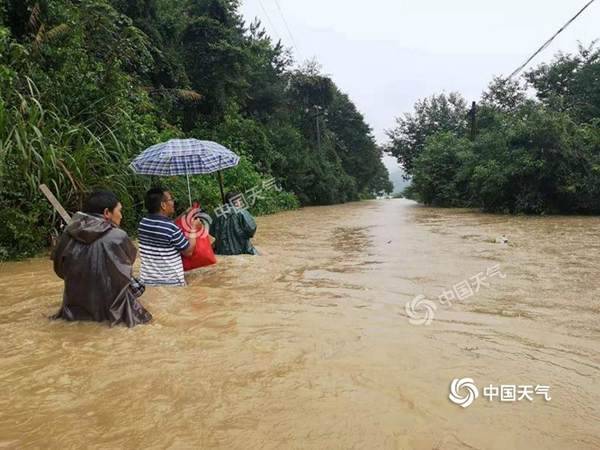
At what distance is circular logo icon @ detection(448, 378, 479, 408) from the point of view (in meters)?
2.53

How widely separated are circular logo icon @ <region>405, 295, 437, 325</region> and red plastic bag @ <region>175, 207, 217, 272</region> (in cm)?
226

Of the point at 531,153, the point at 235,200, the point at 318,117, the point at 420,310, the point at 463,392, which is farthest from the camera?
the point at 318,117

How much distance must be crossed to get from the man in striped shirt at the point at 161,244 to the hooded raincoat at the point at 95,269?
3.08ft

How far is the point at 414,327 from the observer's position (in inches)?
Result: 150

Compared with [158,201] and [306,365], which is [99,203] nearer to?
[158,201]

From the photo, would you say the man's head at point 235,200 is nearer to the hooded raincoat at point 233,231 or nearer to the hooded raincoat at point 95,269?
the hooded raincoat at point 233,231

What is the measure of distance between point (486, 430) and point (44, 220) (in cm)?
677

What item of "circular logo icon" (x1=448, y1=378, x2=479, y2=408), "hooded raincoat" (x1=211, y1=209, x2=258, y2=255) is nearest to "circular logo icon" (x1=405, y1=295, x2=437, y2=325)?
"circular logo icon" (x1=448, y1=378, x2=479, y2=408)

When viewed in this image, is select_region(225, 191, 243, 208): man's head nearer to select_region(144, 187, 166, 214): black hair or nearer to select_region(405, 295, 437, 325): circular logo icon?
select_region(144, 187, 166, 214): black hair

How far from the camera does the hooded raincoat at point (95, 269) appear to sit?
11.9 ft

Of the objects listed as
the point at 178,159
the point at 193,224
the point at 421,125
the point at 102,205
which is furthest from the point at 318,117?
the point at 102,205

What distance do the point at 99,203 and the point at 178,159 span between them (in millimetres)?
2237

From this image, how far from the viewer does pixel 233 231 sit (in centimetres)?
675

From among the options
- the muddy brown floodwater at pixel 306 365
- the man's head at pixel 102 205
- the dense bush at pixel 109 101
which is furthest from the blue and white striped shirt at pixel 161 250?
the dense bush at pixel 109 101
